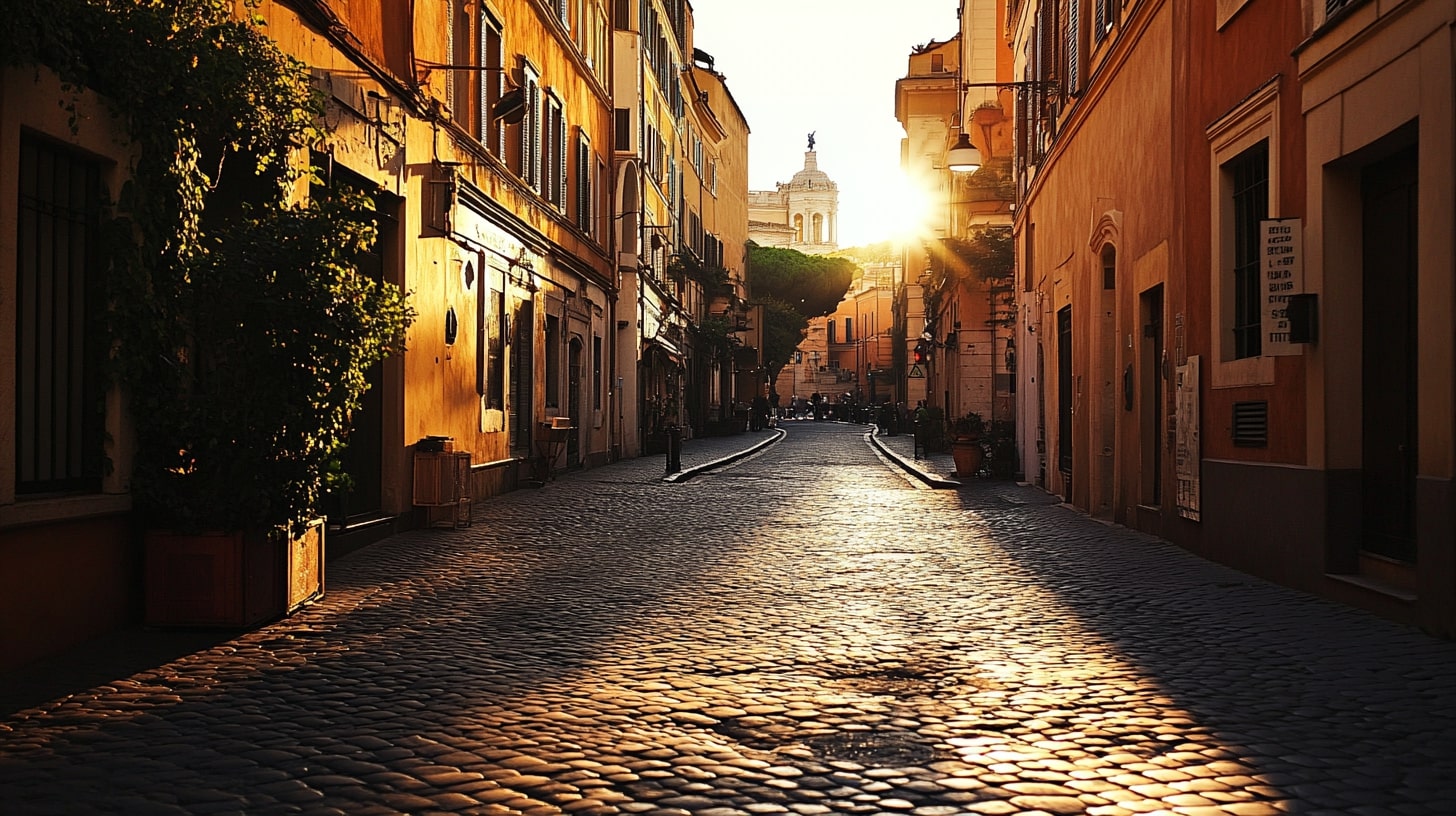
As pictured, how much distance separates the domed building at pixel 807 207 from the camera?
137 metres

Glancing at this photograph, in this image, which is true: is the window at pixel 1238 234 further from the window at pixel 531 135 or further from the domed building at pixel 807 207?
the domed building at pixel 807 207

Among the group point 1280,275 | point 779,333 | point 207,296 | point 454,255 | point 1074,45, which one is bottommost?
point 207,296

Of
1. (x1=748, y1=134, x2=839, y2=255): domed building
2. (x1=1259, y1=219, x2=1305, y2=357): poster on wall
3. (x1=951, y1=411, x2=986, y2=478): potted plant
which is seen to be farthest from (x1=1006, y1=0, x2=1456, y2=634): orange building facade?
(x1=748, y1=134, x2=839, y2=255): domed building

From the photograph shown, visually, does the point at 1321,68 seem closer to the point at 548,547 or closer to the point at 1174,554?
the point at 1174,554

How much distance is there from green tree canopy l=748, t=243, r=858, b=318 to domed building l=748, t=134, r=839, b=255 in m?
48.8

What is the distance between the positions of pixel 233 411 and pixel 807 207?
5279 inches

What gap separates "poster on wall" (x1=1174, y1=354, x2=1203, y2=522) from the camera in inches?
460

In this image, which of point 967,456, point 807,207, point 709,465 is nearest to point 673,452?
point 709,465

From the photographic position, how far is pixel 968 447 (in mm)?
23000

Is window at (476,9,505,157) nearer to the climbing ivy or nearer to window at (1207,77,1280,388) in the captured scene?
window at (1207,77,1280,388)

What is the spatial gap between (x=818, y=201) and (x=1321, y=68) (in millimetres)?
132217

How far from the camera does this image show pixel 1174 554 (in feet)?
38.9

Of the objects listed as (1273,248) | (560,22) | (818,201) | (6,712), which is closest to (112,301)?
(6,712)

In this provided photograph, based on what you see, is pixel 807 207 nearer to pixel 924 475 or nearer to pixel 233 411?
pixel 924 475
